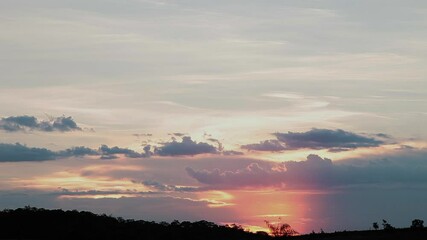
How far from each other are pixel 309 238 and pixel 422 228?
30.6ft

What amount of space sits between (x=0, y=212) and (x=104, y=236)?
13.3 metres

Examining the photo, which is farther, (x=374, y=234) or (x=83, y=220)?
(x=83, y=220)

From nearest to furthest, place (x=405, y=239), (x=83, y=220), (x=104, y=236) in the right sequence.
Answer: (x=405, y=239), (x=104, y=236), (x=83, y=220)

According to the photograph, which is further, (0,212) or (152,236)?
(0,212)

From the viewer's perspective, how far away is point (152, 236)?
65.7 metres

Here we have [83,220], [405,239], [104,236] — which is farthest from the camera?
[83,220]

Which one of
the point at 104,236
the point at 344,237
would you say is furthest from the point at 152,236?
the point at 344,237

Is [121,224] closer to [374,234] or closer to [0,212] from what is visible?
[0,212]

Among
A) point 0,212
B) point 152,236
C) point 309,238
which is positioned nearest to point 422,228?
point 309,238

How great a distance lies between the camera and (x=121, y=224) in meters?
70.5

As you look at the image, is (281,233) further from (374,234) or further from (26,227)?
(26,227)

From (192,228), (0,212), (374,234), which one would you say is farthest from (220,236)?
(0,212)

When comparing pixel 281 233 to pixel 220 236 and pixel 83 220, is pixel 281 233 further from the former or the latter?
pixel 83 220

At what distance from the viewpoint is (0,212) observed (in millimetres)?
72625
